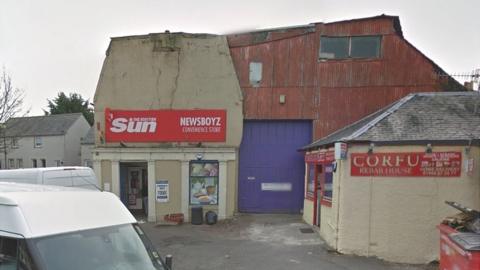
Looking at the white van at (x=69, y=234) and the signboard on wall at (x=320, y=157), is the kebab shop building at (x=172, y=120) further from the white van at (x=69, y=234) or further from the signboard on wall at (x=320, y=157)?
the white van at (x=69, y=234)

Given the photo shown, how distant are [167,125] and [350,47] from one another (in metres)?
9.03

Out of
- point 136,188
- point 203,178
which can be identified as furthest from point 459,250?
point 136,188

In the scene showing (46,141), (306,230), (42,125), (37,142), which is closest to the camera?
(306,230)

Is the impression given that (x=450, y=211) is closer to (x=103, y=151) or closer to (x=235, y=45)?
(x=235, y=45)

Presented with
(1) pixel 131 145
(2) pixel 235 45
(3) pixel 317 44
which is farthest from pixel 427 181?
(1) pixel 131 145

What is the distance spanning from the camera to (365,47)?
1430cm

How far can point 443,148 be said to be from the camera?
8.75m

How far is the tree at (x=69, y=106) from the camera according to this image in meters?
44.8

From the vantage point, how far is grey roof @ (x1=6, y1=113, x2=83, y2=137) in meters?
32.6

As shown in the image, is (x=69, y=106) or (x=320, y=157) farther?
(x=69, y=106)

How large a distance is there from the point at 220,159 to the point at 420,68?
32.0ft

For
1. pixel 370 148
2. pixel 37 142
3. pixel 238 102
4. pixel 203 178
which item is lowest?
pixel 203 178

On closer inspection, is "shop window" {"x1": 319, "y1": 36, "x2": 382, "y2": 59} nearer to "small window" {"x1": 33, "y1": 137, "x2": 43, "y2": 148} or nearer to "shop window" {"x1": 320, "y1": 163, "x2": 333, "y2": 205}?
"shop window" {"x1": 320, "y1": 163, "x2": 333, "y2": 205}

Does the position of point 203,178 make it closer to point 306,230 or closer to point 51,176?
point 306,230
